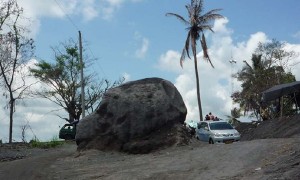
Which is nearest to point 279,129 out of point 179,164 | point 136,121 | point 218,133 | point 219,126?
point 219,126

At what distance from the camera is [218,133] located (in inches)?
968

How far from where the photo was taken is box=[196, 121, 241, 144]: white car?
24.3 m

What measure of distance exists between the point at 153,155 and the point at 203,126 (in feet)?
38.4

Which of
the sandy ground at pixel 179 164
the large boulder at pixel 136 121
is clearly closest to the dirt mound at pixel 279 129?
the large boulder at pixel 136 121

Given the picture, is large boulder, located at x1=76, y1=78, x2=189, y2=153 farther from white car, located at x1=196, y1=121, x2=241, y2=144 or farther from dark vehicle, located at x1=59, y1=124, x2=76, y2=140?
dark vehicle, located at x1=59, y1=124, x2=76, y2=140

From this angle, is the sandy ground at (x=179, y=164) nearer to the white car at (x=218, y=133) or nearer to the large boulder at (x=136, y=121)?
the large boulder at (x=136, y=121)

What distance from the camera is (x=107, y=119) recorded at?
57.2 feet

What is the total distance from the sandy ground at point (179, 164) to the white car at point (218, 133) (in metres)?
7.45

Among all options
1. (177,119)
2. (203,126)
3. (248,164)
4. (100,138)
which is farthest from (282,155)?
(203,126)

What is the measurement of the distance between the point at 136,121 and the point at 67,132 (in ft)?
62.2

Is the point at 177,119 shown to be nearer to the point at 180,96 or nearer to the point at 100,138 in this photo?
the point at 180,96

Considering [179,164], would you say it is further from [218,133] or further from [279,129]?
[279,129]

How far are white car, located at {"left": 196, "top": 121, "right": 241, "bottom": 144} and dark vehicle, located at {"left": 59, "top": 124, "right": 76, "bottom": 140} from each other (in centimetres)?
1139

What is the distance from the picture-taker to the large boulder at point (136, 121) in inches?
656
